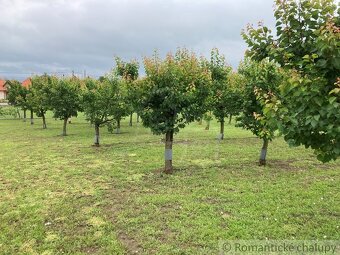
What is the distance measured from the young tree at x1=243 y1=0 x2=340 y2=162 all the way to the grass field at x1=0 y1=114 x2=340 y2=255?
2754 mm

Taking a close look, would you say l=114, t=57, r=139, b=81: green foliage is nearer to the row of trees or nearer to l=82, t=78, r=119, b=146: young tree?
the row of trees

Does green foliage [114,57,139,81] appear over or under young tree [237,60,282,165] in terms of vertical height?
over

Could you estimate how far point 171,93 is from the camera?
9.93 metres

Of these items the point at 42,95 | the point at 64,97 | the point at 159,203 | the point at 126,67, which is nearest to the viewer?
the point at 159,203

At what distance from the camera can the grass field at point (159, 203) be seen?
6.06 meters

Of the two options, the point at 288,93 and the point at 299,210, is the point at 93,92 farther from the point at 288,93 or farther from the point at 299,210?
the point at 288,93

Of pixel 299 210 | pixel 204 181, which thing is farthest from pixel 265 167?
pixel 299 210

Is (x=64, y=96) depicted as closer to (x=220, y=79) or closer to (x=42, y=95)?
(x=42, y=95)

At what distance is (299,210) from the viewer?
7266 mm

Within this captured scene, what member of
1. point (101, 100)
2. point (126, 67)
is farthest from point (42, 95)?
point (126, 67)

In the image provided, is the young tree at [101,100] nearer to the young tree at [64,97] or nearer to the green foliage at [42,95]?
the young tree at [64,97]

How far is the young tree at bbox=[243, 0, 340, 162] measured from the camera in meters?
3.57

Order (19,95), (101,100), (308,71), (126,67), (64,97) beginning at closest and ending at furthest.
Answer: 1. (308,71)
2. (126,67)
3. (101,100)
4. (64,97)
5. (19,95)

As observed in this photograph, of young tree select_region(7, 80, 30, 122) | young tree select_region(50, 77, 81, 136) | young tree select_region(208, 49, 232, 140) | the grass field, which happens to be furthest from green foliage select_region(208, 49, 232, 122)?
young tree select_region(7, 80, 30, 122)
